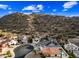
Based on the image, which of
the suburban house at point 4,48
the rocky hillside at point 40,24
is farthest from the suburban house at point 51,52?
the suburban house at point 4,48

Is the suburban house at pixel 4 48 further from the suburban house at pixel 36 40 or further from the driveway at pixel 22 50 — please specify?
the suburban house at pixel 36 40

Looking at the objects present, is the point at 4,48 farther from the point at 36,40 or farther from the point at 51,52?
the point at 51,52

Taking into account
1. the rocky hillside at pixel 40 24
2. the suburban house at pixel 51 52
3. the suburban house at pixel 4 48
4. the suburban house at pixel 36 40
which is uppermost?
the rocky hillside at pixel 40 24

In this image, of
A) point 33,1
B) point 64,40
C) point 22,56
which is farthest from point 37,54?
point 33,1

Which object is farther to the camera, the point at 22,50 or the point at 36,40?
the point at 36,40

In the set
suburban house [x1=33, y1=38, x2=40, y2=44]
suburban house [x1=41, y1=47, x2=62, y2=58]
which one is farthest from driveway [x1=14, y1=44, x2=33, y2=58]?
suburban house [x1=41, y1=47, x2=62, y2=58]

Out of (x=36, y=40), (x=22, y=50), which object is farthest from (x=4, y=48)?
(x=36, y=40)

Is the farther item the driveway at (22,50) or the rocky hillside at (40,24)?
the rocky hillside at (40,24)

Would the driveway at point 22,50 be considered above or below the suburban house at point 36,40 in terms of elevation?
below

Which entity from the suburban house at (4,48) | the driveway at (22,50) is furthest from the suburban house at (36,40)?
the suburban house at (4,48)

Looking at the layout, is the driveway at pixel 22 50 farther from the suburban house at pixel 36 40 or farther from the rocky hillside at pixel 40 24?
the rocky hillside at pixel 40 24
